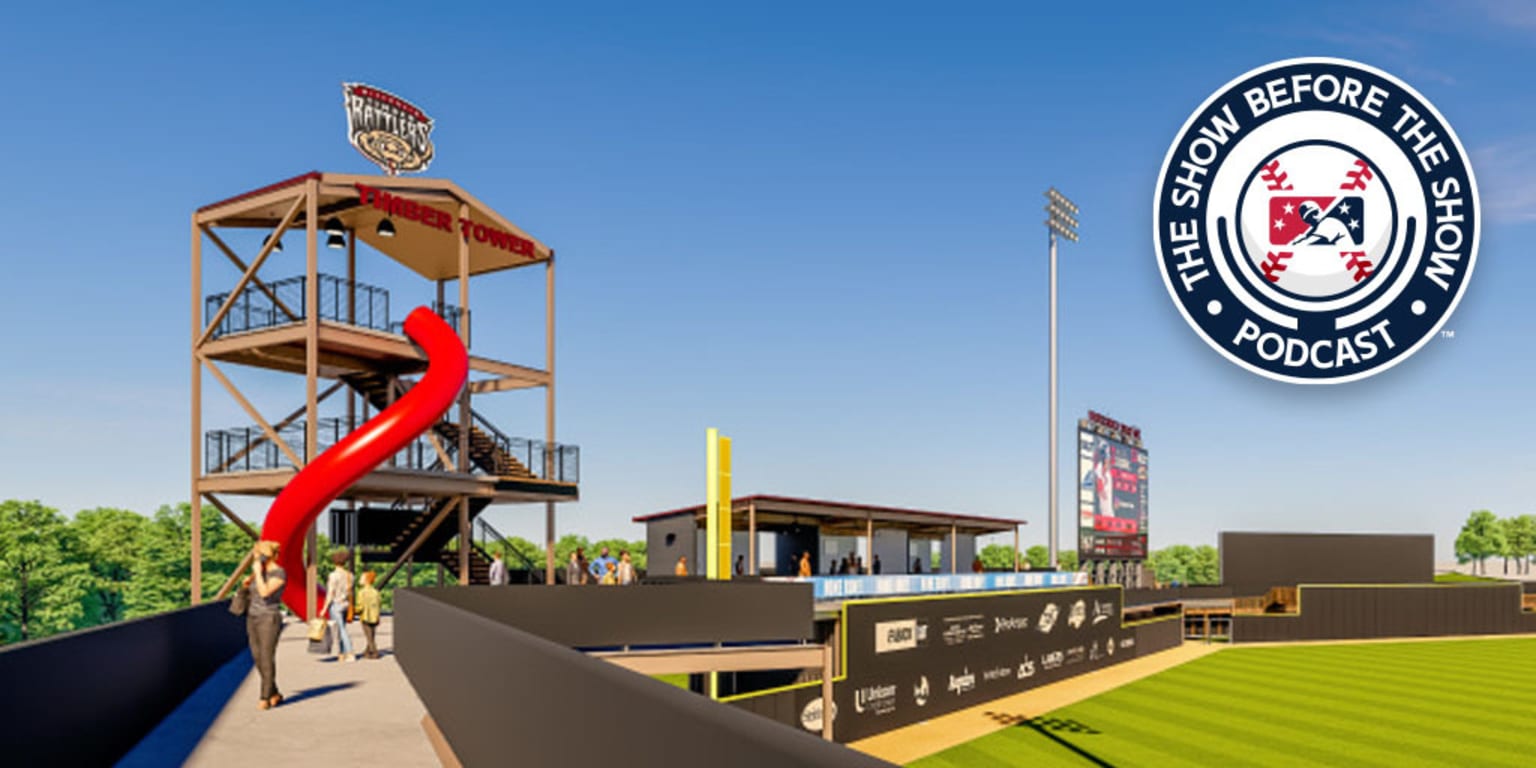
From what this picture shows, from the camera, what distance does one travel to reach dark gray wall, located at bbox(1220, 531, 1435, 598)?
5416 cm

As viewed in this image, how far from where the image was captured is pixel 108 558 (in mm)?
92250

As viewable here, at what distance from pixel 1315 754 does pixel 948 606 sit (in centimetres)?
799

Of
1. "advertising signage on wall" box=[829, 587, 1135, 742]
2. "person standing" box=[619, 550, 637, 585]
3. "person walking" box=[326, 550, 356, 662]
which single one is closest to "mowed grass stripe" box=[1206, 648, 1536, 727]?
"advertising signage on wall" box=[829, 587, 1135, 742]

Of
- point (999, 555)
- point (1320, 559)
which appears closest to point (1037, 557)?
point (999, 555)

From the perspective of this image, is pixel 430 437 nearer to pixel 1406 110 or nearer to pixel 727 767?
pixel 1406 110

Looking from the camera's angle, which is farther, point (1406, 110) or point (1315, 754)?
point (1315, 754)

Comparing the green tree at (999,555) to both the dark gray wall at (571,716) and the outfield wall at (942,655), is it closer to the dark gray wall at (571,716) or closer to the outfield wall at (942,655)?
the outfield wall at (942,655)

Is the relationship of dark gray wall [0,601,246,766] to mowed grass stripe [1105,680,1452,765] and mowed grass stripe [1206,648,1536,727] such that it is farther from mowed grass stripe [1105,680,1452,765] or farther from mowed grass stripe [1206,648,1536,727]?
mowed grass stripe [1206,648,1536,727]

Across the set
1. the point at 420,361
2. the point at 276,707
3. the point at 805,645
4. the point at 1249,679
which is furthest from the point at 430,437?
the point at 1249,679

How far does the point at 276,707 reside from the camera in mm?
11961

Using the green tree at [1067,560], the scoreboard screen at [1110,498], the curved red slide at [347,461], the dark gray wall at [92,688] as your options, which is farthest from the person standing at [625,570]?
the green tree at [1067,560]

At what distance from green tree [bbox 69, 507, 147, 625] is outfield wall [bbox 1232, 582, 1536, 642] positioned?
85.2 m

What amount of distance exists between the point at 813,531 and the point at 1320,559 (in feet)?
91.5

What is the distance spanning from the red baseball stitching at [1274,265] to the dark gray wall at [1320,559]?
3831cm
